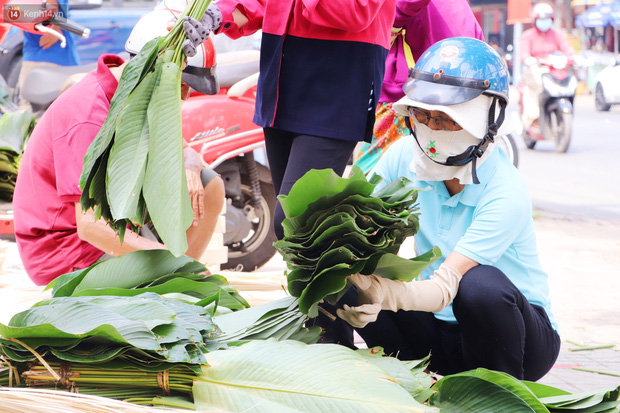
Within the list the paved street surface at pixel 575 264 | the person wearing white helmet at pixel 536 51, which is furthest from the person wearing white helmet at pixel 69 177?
the person wearing white helmet at pixel 536 51

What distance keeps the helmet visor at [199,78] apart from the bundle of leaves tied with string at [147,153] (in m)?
0.80

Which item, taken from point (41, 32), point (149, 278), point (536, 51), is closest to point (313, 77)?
point (149, 278)

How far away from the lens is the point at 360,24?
245cm

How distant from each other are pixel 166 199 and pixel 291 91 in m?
0.81

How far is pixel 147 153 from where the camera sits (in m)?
2.02

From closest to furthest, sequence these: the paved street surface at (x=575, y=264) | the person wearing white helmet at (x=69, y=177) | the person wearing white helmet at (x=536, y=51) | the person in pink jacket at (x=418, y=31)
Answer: the person wearing white helmet at (x=69, y=177) < the paved street surface at (x=575, y=264) < the person in pink jacket at (x=418, y=31) < the person wearing white helmet at (x=536, y=51)

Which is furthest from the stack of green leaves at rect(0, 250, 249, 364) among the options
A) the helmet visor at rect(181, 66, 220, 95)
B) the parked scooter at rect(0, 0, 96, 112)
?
the parked scooter at rect(0, 0, 96, 112)

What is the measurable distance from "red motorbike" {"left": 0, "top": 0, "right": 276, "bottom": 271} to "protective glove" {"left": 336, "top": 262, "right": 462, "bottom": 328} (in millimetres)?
2309

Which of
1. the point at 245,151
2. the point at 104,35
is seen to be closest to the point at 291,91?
the point at 245,151

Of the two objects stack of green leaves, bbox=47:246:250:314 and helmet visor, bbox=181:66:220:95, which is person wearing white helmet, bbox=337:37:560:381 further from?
helmet visor, bbox=181:66:220:95

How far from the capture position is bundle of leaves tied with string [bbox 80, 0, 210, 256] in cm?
196

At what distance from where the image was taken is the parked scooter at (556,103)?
1074cm

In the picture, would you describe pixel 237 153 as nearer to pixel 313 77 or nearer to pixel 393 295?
pixel 313 77

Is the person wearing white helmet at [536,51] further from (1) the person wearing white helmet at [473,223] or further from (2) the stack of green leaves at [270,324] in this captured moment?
(2) the stack of green leaves at [270,324]
